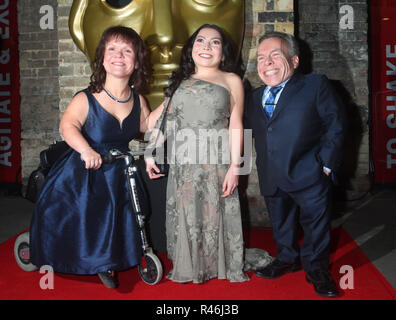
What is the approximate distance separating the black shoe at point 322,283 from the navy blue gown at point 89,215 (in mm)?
942

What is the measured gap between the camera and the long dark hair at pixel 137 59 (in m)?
1.97

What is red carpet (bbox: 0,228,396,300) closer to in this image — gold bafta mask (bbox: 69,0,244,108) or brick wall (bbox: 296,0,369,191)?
gold bafta mask (bbox: 69,0,244,108)

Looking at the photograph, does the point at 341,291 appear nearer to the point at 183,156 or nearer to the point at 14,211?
the point at 183,156

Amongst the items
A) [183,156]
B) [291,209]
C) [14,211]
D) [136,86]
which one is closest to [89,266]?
[183,156]

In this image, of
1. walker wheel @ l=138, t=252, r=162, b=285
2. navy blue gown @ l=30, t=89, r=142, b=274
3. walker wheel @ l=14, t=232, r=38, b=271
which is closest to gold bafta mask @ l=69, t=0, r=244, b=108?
navy blue gown @ l=30, t=89, r=142, b=274

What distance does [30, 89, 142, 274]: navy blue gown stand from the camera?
6.32ft

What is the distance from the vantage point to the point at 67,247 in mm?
1941

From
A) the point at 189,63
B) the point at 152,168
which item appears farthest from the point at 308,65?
the point at 152,168

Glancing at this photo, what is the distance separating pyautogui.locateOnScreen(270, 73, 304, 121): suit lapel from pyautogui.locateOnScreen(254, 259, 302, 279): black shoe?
85 cm

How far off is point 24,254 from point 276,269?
1512 millimetres

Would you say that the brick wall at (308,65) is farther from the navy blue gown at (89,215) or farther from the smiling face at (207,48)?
the smiling face at (207,48)

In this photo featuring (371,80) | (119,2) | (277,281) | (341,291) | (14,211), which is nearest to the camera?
(341,291)

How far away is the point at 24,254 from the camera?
2236mm

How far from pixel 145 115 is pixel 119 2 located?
1192mm
